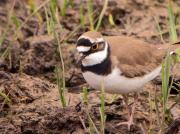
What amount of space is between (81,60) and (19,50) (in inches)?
77.5

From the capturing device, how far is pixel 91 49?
18.4 feet

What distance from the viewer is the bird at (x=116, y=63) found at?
5574 mm

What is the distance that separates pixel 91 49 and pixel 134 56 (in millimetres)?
524

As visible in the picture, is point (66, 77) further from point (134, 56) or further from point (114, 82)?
point (114, 82)

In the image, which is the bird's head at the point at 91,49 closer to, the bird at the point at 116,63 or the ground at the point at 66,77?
the bird at the point at 116,63

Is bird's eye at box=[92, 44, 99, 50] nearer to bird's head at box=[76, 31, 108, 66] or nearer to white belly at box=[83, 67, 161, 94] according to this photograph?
bird's head at box=[76, 31, 108, 66]

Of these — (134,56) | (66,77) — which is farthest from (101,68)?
(66,77)

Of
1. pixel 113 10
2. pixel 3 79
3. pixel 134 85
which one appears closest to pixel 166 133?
pixel 134 85

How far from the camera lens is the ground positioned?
19.3 ft

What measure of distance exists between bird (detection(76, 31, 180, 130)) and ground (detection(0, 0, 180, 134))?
247 millimetres

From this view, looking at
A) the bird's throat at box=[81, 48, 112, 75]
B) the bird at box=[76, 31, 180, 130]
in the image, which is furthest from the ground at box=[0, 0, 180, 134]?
the bird's throat at box=[81, 48, 112, 75]

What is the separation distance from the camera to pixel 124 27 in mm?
8008

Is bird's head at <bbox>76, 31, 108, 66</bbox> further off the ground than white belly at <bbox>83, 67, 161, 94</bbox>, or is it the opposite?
bird's head at <bbox>76, 31, 108, 66</bbox>

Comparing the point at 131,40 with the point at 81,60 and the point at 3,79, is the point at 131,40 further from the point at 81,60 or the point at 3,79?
the point at 3,79
